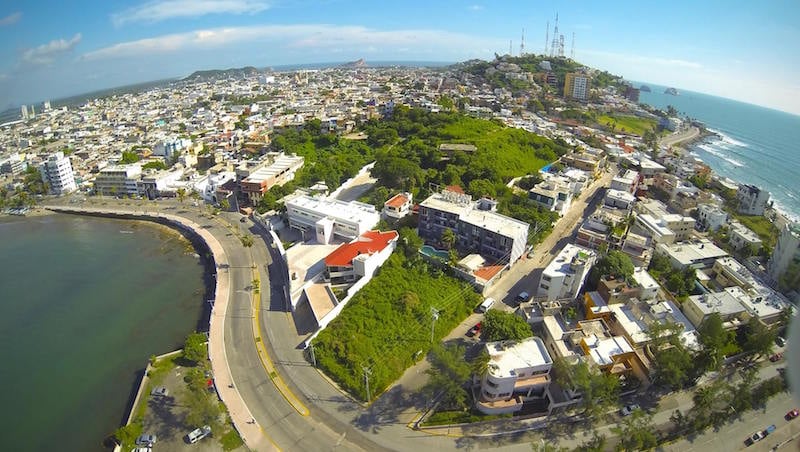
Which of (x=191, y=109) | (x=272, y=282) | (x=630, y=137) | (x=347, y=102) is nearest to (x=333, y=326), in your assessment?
(x=272, y=282)

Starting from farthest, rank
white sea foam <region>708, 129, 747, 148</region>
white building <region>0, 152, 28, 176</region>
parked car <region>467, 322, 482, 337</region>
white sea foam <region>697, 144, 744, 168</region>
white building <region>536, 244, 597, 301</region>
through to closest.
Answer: white sea foam <region>708, 129, 747, 148</region>
white sea foam <region>697, 144, 744, 168</region>
white building <region>0, 152, 28, 176</region>
white building <region>536, 244, 597, 301</region>
parked car <region>467, 322, 482, 337</region>

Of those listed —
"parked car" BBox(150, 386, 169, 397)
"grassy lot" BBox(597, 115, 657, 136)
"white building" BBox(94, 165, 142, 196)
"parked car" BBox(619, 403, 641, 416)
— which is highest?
"grassy lot" BBox(597, 115, 657, 136)

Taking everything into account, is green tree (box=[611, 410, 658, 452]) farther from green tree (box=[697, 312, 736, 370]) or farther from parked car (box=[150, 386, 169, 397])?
parked car (box=[150, 386, 169, 397])

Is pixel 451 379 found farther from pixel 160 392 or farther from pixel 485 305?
pixel 160 392

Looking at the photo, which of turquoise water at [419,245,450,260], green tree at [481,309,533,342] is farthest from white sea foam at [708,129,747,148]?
green tree at [481,309,533,342]

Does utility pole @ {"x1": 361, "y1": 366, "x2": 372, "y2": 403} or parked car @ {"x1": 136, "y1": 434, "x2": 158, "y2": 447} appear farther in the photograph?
utility pole @ {"x1": 361, "y1": 366, "x2": 372, "y2": 403}

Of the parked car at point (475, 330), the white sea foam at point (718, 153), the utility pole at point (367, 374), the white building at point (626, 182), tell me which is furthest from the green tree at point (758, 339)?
the white sea foam at point (718, 153)

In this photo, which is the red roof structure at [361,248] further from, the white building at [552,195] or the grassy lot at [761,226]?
the grassy lot at [761,226]

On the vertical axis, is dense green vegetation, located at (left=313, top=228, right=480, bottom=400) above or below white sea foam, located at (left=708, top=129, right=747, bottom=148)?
below
